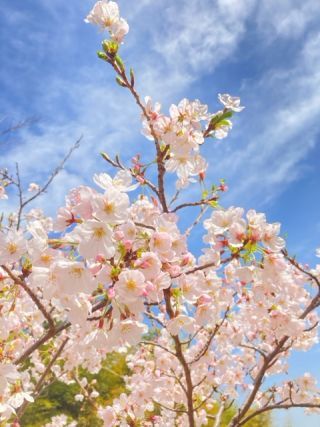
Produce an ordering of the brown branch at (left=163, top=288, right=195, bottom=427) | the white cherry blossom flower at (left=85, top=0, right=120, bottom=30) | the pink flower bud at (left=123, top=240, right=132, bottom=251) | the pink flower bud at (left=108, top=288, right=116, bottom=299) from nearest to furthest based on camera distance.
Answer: the pink flower bud at (left=108, top=288, right=116, bottom=299) → the pink flower bud at (left=123, top=240, right=132, bottom=251) → the brown branch at (left=163, top=288, right=195, bottom=427) → the white cherry blossom flower at (left=85, top=0, right=120, bottom=30)

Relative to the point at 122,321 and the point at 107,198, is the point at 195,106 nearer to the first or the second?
the point at 107,198

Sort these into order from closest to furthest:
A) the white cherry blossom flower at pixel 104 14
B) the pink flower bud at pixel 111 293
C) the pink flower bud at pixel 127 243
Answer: the pink flower bud at pixel 111 293 → the pink flower bud at pixel 127 243 → the white cherry blossom flower at pixel 104 14

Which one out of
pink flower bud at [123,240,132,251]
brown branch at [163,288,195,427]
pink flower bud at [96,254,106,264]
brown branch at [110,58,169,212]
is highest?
brown branch at [110,58,169,212]

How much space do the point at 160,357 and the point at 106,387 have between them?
13.1 meters

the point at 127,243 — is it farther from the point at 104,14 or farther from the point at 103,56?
the point at 104,14

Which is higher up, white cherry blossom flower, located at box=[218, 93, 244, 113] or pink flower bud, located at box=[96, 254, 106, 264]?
white cherry blossom flower, located at box=[218, 93, 244, 113]

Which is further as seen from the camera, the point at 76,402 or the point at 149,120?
the point at 76,402

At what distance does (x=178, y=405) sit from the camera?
5.39 metres

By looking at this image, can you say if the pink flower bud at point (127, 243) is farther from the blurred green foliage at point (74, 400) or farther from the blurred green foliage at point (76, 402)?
the blurred green foliage at point (74, 400)

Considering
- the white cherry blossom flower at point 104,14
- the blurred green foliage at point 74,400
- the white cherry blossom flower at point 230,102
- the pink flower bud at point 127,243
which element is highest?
the blurred green foliage at point 74,400

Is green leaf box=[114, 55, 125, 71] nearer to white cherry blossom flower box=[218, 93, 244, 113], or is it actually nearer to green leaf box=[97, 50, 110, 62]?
green leaf box=[97, 50, 110, 62]

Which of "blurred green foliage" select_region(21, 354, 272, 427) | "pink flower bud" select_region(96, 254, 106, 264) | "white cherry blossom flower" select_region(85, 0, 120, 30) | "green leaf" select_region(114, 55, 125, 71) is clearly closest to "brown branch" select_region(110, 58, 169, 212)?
"green leaf" select_region(114, 55, 125, 71)

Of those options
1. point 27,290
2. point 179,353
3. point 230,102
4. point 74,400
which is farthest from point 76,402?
point 230,102

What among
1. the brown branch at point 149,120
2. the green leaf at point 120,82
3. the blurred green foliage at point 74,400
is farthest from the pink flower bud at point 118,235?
the blurred green foliage at point 74,400
